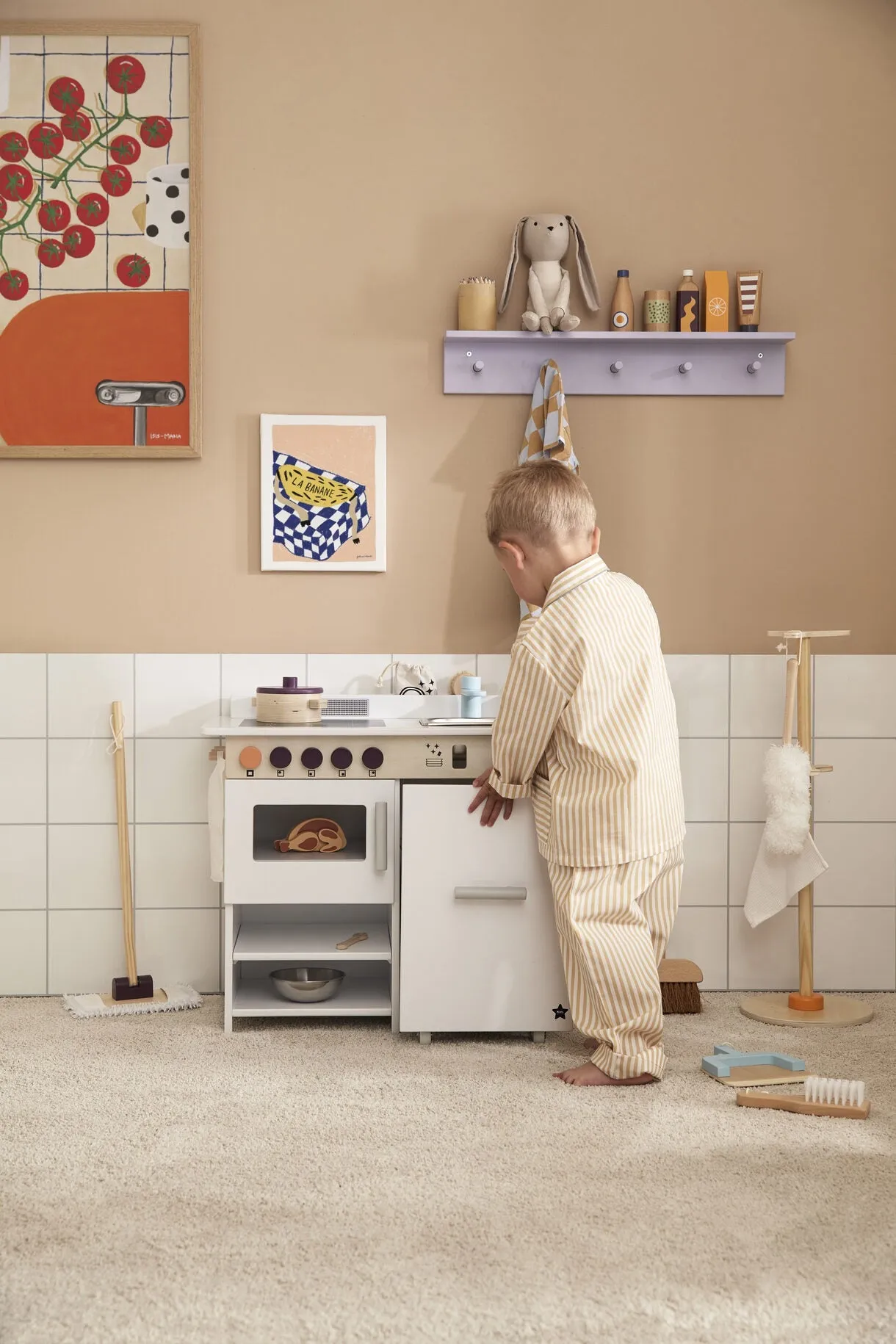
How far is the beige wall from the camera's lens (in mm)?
3143

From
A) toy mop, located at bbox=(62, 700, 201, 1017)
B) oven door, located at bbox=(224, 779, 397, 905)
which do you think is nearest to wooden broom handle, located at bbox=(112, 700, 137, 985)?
toy mop, located at bbox=(62, 700, 201, 1017)

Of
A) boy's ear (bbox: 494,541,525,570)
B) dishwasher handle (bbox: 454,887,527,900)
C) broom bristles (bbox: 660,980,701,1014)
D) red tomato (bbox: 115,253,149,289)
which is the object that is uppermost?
red tomato (bbox: 115,253,149,289)

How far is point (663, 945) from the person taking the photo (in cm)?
261

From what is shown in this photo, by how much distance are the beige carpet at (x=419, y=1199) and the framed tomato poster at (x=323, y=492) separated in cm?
127

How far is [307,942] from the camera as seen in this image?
2.89 meters

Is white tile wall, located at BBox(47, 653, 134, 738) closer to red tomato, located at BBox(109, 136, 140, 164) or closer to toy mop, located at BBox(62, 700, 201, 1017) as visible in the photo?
toy mop, located at BBox(62, 700, 201, 1017)

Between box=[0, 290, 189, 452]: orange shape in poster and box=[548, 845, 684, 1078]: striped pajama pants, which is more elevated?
box=[0, 290, 189, 452]: orange shape in poster

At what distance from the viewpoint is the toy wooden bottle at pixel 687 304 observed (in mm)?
3137

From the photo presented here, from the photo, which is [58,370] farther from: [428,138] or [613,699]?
[613,699]

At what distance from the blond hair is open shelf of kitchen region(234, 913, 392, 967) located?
104 cm

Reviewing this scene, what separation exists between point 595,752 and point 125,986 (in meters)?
1.44

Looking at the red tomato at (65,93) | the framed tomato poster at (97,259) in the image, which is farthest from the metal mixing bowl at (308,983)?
the red tomato at (65,93)

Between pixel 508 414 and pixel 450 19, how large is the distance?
41.9 inches

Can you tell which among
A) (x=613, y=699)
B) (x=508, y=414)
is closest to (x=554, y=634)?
(x=613, y=699)
